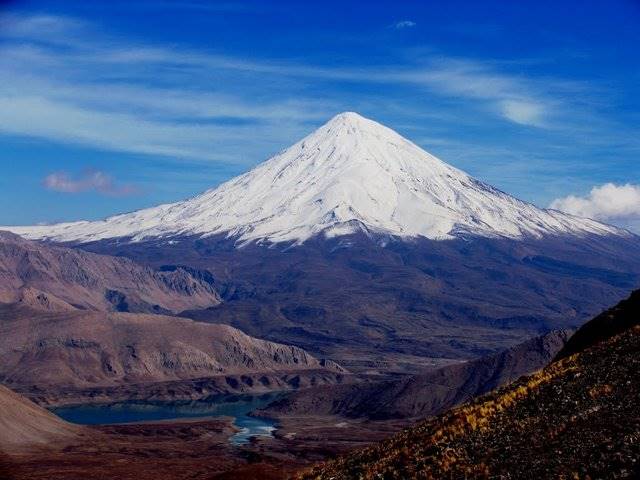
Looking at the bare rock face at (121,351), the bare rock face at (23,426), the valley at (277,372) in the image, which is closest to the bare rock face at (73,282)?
the valley at (277,372)

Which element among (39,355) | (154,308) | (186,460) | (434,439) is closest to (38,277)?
(154,308)

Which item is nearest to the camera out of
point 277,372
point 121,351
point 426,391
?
point 426,391

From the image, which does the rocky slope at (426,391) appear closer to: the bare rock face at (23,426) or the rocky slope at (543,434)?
the bare rock face at (23,426)

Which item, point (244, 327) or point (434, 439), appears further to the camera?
point (244, 327)

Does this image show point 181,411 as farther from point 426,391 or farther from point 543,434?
point 543,434

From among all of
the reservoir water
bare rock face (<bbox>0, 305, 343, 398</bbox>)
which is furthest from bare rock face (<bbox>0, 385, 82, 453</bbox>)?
bare rock face (<bbox>0, 305, 343, 398</bbox>)

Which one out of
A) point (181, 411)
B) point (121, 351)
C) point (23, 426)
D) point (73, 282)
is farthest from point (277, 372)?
point (73, 282)

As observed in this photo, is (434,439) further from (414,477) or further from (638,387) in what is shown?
(638,387)

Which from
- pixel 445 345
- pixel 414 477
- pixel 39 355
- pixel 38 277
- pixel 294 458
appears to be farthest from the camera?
pixel 38 277
